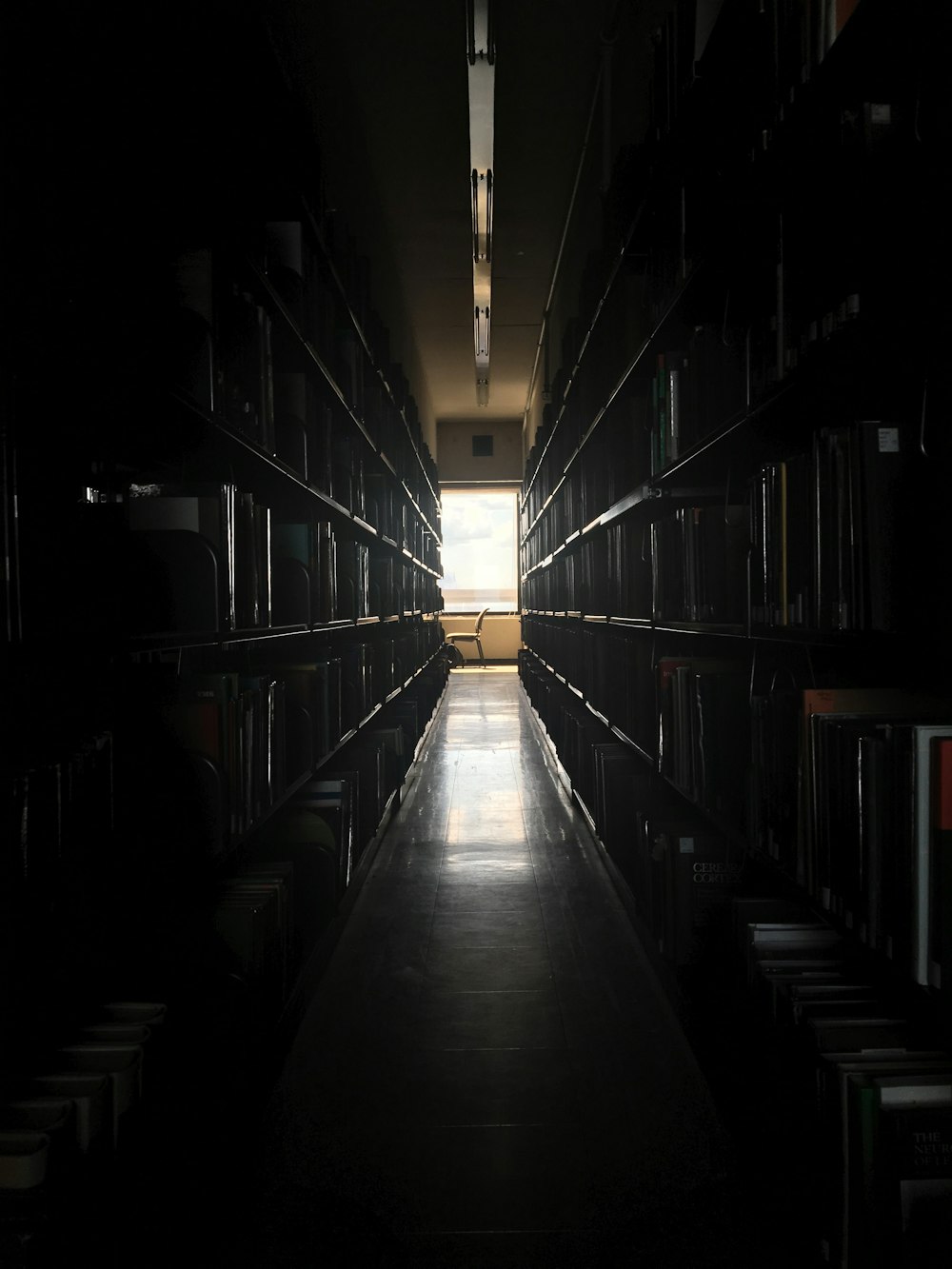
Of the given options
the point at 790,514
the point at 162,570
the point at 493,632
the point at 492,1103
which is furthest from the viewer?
the point at 493,632

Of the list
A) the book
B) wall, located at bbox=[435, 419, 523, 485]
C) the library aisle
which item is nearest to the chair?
wall, located at bbox=[435, 419, 523, 485]

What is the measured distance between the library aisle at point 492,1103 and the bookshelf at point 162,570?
0.18m

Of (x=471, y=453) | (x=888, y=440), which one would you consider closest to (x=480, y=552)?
(x=471, y=453)

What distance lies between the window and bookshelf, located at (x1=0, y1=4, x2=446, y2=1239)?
1031 cm

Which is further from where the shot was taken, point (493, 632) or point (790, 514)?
point (493, 632)

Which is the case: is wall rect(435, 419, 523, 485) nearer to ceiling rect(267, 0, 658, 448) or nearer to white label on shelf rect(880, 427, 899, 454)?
ceiling rect(267, 0, 658, 448)

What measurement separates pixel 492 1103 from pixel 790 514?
1.23 meters

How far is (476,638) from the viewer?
12641 mm

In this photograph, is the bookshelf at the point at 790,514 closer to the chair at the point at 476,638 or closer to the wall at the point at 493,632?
the chair at the point at 476,638

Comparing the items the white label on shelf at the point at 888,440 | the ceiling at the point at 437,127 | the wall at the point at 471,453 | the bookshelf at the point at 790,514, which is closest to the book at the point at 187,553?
the bookshelf at the point at 790,514

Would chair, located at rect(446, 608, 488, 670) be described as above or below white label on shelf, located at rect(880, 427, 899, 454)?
below

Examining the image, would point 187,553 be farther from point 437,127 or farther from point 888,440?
point 437,127

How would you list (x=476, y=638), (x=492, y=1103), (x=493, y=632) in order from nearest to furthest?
1. (x=492, y=1103)
2. (x=476, y=638)
3. (x=493, y=632)

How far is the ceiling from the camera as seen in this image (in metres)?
3.70
